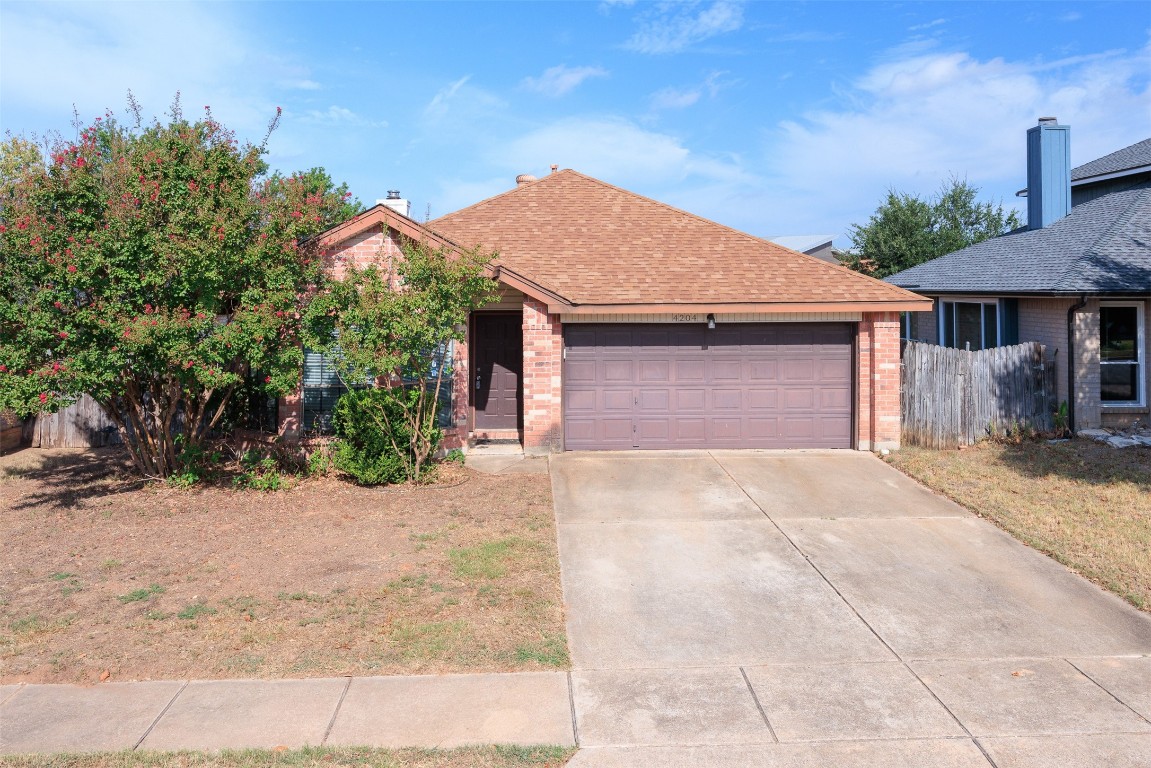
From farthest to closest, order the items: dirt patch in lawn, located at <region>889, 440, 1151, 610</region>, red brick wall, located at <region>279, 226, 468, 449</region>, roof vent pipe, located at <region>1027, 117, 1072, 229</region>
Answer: roof vent pipe, located at <region>1027, 117, 1072, 229</region>, red brick wall, located at <region>279, 226, 468, 449</region>, dirt patch in lawn, located at <region>889, 440, 1151, 610</region>

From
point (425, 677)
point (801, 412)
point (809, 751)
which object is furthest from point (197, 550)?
point (801, 412)

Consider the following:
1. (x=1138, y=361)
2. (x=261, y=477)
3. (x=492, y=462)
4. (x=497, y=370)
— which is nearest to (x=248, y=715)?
(x=261, y=477)

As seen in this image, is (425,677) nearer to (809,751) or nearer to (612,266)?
(809,751)

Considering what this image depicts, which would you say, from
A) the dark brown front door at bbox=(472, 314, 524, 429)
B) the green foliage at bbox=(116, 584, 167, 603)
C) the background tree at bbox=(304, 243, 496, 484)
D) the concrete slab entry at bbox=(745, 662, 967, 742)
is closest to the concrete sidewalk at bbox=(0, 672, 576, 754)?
the concrete slab entry at bbox=(745, 662, 967, 742)

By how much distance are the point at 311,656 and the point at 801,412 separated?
10.5 m

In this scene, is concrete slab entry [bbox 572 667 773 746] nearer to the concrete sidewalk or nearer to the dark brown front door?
the concrete sidewalk

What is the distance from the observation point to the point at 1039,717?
20.3 ft

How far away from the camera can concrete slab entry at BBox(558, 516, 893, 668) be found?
24.2ft

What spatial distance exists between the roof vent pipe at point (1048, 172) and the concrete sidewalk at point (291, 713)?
66.3 feet

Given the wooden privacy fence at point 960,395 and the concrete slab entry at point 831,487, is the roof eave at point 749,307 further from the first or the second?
the concrete slab entry at point 831,487

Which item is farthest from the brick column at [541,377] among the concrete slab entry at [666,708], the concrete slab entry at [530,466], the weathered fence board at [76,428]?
the concrete slab entry at [666,708]

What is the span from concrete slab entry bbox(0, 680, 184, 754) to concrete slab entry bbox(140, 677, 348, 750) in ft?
0.55

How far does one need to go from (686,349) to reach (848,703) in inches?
378

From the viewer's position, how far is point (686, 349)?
1559cm
